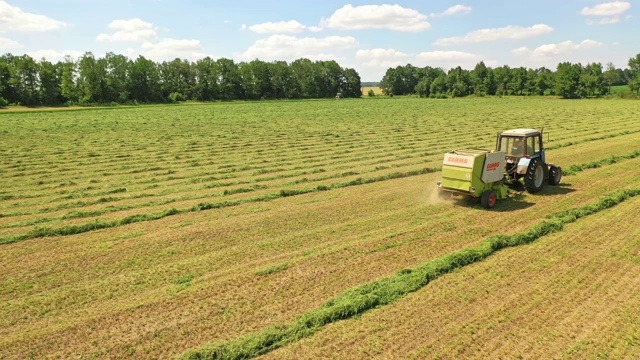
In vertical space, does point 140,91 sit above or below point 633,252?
above

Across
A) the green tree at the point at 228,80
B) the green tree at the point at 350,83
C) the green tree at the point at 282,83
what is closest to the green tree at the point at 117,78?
the green tree at the point at 228,80

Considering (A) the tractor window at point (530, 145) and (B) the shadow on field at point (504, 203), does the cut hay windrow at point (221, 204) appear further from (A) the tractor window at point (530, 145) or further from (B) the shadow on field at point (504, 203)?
(B) the shadow on field at point (504, 203)

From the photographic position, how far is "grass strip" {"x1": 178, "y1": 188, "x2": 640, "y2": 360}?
253 inches

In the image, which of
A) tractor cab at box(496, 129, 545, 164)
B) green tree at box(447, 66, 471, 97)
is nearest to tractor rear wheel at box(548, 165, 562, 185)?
tractor cab at box(496, 129, 545, 164)

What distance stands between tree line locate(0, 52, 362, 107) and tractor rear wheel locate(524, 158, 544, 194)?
8660cm

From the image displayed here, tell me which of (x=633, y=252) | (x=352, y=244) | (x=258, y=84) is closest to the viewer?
(x=633, y=252)

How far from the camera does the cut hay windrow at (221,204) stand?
11906 mm

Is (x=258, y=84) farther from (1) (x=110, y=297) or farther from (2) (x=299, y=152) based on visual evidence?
(1) (x=110, y=297)

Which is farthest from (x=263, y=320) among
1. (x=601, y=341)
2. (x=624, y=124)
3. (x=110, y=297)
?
(x=624, y=124)

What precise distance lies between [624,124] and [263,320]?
42.8m

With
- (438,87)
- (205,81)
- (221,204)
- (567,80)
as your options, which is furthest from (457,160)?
(438,87)

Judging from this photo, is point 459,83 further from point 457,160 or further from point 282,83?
point 457,160

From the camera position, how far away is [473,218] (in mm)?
12516

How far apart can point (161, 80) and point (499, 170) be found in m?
100
